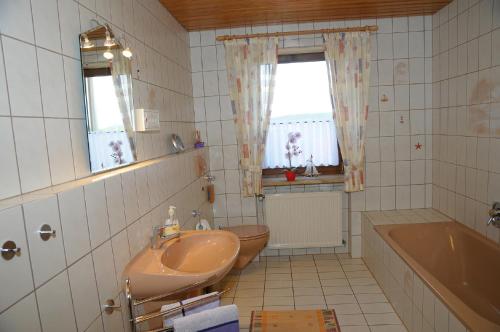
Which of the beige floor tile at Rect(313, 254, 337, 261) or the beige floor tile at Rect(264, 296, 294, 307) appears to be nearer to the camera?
the beige floor tile at Rect(264, 296, 294, 307)

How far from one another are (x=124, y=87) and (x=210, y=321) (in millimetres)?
1309

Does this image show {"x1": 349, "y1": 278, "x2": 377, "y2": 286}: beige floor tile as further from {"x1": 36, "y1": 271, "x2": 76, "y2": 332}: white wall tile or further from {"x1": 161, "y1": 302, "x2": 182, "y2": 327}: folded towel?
{"x1": 36, "y1": 271, "x2": 76, "y2": 332}: white wall tile

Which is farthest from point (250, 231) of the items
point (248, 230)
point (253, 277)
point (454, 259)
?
point (454, 259)

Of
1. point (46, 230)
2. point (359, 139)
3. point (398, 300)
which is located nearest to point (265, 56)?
point (359, 139)

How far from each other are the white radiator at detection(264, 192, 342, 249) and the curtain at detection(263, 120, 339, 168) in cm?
38

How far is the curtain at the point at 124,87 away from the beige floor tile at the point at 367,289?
216 centimetres

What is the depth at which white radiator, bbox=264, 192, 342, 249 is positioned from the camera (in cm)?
365

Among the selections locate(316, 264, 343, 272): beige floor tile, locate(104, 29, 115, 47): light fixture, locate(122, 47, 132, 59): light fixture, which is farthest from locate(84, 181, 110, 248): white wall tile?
locate(316, 264, 343, 272): beige floor tile

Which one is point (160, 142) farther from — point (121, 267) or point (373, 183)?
point (373, 183)

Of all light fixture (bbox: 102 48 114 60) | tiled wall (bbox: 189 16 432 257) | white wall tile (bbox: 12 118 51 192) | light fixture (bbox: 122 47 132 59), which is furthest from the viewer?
tiled wall (bbox: 189 16 432 257)

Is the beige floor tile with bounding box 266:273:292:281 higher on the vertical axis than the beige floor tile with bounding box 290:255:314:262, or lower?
lower

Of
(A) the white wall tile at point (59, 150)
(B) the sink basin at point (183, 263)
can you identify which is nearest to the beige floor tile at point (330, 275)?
(B) the sink basin at point (183, 263)

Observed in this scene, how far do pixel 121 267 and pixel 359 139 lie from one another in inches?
101

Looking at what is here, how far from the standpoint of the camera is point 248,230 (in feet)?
11.1
